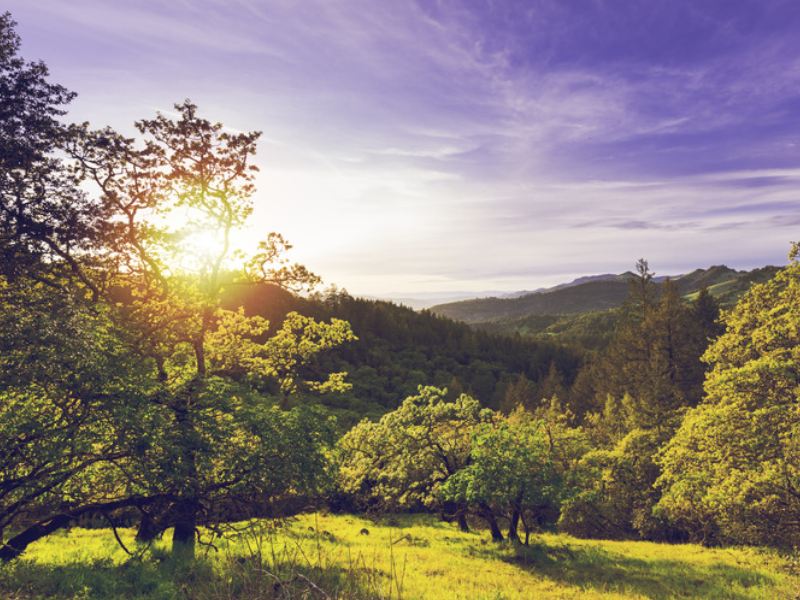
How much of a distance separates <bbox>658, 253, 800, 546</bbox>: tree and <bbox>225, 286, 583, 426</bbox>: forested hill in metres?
49.9

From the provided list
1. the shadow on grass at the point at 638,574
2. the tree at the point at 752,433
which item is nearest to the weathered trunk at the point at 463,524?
the shadow on grass at the point at 638,574

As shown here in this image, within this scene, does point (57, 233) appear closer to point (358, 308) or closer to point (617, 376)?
point (617, 376)

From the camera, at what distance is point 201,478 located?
13.7 meters

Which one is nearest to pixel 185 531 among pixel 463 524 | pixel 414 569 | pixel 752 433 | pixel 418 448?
pixel 414 569

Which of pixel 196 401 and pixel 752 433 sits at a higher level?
pixel 196 401

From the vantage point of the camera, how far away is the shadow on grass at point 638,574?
48.7 feet

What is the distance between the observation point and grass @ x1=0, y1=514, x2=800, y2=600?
425 inches

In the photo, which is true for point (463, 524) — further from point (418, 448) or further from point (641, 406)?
point (641, 406)

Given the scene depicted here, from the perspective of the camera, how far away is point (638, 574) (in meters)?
17.2

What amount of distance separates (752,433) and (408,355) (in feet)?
288

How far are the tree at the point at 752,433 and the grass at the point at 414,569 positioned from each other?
1.95m

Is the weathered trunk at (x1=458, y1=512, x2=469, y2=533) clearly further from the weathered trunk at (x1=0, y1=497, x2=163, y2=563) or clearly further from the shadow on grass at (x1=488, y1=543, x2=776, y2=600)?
the weathered trunk at (x1=0, y1=497, x2=163, y2=563)

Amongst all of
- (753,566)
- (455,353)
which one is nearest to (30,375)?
(753,566)

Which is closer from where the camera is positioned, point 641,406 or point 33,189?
point 33,189
